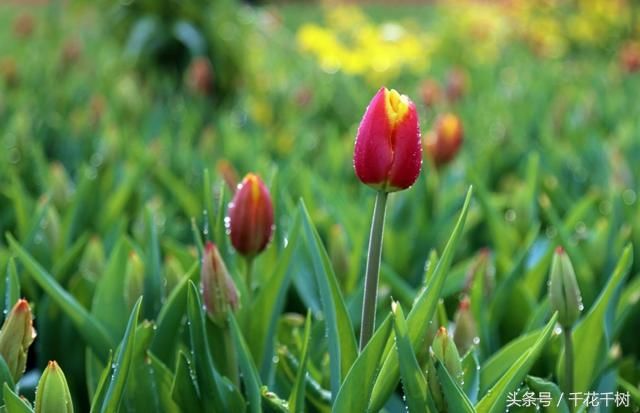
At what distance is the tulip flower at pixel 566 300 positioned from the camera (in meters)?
1.12

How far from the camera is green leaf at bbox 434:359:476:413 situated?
2.98 ft

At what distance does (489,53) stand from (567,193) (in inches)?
175

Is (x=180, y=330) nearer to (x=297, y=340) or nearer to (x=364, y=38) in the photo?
(x=297, y=340)

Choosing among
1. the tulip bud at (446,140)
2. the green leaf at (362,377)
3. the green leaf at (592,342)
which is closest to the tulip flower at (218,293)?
the green leaf at (362,377)

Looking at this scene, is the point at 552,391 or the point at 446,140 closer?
the point at 552,391

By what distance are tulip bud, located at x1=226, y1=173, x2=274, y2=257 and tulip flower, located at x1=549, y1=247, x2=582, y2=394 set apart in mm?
373

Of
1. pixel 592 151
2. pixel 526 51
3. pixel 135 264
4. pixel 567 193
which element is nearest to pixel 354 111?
pixel 592 151

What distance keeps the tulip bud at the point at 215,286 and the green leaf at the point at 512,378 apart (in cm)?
33

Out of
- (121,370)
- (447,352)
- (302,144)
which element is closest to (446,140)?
(302,144)

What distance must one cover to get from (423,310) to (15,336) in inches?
17.2

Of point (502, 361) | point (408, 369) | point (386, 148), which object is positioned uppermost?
point (386, 148)

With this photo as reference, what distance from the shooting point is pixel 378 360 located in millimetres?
979

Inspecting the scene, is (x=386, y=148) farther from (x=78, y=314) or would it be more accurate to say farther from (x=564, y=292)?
(x=78, y=314)

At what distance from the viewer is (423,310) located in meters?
0.97
